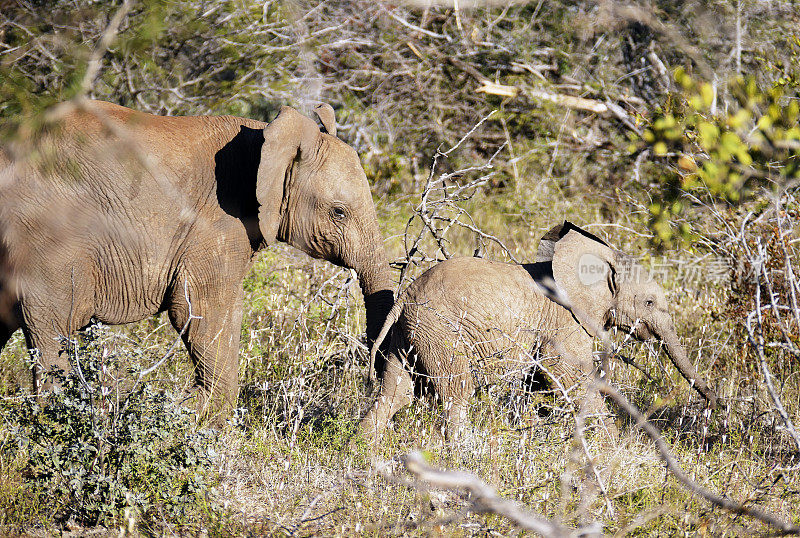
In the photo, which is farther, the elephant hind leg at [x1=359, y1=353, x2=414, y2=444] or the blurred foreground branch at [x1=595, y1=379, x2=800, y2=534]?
the elephant hind leg at [x1=359, y1=353, x2=414, y2=444]

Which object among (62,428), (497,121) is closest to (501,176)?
(497,121)

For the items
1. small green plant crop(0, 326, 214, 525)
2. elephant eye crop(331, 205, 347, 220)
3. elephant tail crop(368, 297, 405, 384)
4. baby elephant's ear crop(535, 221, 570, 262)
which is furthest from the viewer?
baby elephant's ear crop(535, 221, 570, 262)

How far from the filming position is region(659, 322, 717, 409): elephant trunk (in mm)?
5504

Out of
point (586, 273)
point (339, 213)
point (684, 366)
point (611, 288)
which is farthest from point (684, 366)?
point (339, 213)

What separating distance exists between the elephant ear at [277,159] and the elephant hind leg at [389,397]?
1.03 metres

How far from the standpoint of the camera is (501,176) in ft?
35.3

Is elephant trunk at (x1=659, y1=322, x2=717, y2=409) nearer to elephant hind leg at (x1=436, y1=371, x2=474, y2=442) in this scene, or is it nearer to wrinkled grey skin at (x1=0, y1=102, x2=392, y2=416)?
elephant hind leg at (x1=436, y1=371, x2=474, y2=442)

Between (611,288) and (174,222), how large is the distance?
2.78 meters

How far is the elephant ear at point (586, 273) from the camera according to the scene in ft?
18.6

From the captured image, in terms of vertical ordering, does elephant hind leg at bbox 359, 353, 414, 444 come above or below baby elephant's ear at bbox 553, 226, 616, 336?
below

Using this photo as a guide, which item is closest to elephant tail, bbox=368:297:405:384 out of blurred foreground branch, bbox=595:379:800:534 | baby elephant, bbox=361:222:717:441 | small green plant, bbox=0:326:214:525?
baby elephant, bbox=361:222:717:441

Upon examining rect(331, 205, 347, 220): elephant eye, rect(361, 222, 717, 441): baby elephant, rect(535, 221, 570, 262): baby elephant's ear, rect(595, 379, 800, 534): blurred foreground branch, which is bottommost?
rect(361, 222, 717, 441): baby elephant

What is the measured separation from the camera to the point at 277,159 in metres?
5.10

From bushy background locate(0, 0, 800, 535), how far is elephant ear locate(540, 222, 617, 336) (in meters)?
0.29
